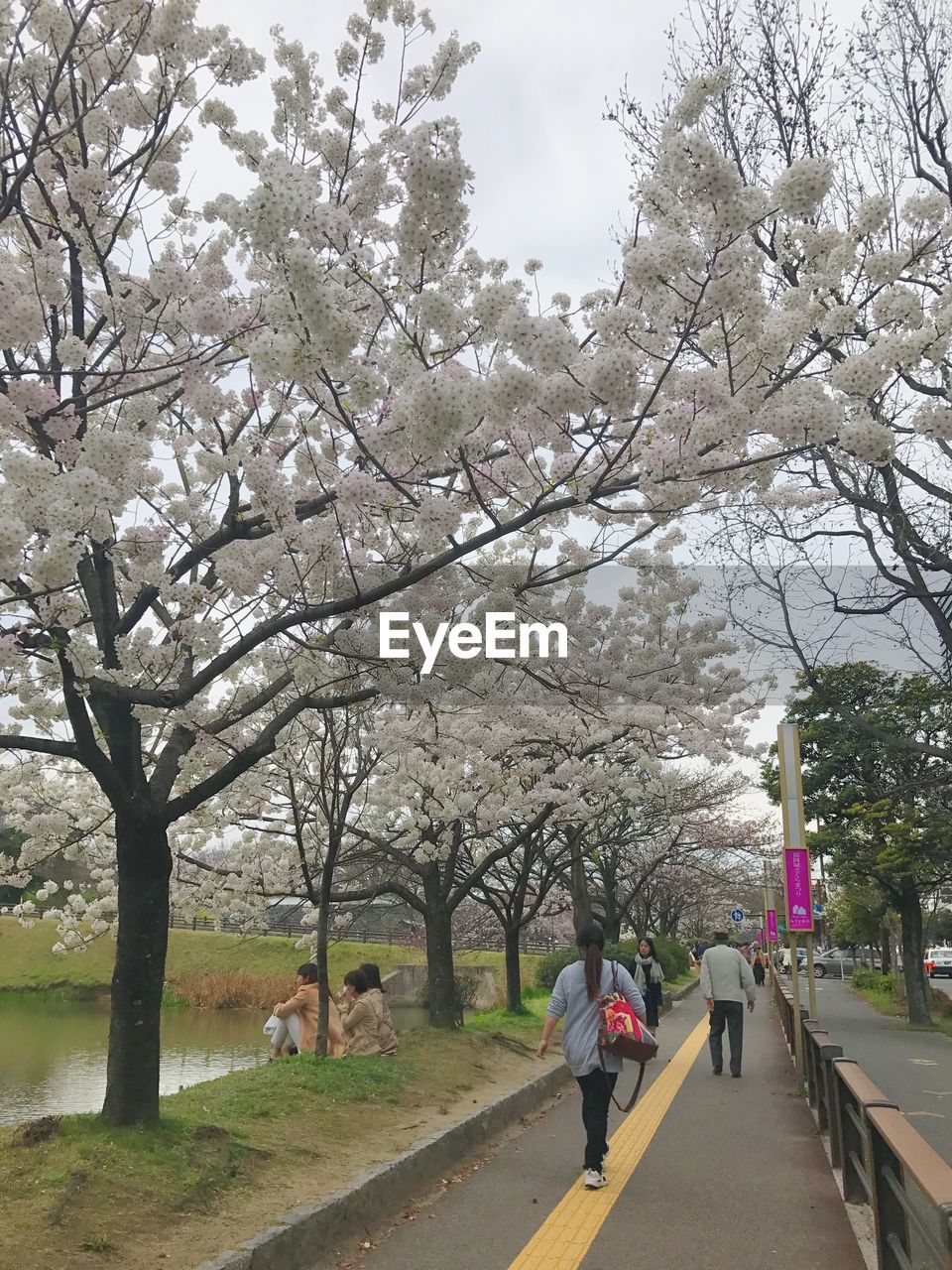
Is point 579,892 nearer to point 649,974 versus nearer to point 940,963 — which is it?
point 649,974

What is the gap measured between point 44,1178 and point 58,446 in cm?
394

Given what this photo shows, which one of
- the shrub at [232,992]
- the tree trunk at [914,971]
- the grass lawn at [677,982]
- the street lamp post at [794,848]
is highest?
the street lamp post at [794,848]

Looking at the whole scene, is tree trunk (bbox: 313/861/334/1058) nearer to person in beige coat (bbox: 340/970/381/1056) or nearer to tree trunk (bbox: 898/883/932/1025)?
person in beige coat (bbox: 340/970/381/1056)

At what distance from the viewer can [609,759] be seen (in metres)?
17.1

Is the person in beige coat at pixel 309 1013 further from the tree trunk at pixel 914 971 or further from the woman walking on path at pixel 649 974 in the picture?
the tree trunk at pixel 914 971

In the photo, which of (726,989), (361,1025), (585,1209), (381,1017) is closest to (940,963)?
(726,989)

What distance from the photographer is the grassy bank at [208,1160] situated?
460 centimetres

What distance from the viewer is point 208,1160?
19.2ft

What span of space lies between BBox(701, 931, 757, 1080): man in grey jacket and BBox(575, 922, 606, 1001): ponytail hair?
18.3 ft

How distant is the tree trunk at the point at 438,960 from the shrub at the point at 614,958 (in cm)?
180

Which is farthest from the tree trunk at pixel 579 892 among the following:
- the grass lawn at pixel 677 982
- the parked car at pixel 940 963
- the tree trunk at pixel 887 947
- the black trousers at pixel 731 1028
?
the parked car at pixel 940 963

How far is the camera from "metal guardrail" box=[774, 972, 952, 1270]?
319 cm

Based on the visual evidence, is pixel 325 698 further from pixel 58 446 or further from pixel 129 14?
pixel 129 14

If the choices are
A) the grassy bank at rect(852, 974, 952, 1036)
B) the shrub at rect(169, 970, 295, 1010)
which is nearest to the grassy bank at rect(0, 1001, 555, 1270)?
→ the grassy bank at rect(852, 974, 952, 1036)
